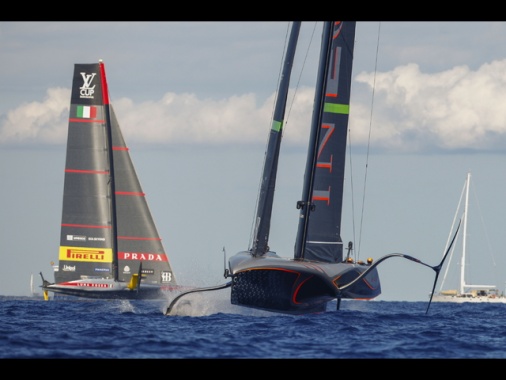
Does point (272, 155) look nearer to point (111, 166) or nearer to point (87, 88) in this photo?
point (111, 166)

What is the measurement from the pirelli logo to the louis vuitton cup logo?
7.81 metres

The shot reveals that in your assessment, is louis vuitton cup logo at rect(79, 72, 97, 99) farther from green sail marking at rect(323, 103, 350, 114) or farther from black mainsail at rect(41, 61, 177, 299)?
green sail marking at rect(323, 103, 350, 114)

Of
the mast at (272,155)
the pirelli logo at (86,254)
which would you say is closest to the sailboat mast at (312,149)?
the mast at (272,155)

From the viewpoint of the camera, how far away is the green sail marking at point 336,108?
32.0 m

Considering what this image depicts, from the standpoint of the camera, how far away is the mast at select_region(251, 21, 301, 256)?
32625mm

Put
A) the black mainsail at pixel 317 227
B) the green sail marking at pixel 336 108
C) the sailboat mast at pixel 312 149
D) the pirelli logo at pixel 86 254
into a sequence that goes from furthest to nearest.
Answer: the pirelli logo at pixel 86 254, the green sail marking at pixel 336 108, the sailboat mast at pixel 312 149, the black mainsail at pixel 317 227

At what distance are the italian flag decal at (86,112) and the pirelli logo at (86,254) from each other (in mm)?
6867

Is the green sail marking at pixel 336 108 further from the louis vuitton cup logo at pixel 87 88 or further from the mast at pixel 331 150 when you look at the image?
the louis vuitton cup logo at pixel 87 88

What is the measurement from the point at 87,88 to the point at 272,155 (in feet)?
79.5

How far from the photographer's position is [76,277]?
2227 inches

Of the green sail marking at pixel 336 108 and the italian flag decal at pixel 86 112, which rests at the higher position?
the italian flag decal at pixel 86 112

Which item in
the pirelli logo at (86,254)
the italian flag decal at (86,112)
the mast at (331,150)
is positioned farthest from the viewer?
the pirelli logo at (86,254)

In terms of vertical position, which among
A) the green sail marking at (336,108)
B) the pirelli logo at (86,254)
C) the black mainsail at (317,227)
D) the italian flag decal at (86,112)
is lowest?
the pirelli logo at (86,254)

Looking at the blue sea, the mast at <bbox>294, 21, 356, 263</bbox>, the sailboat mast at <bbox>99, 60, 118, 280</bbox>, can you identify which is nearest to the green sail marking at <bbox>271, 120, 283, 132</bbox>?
the mast at <bbox>294, 21, 356, 263</bbox>
